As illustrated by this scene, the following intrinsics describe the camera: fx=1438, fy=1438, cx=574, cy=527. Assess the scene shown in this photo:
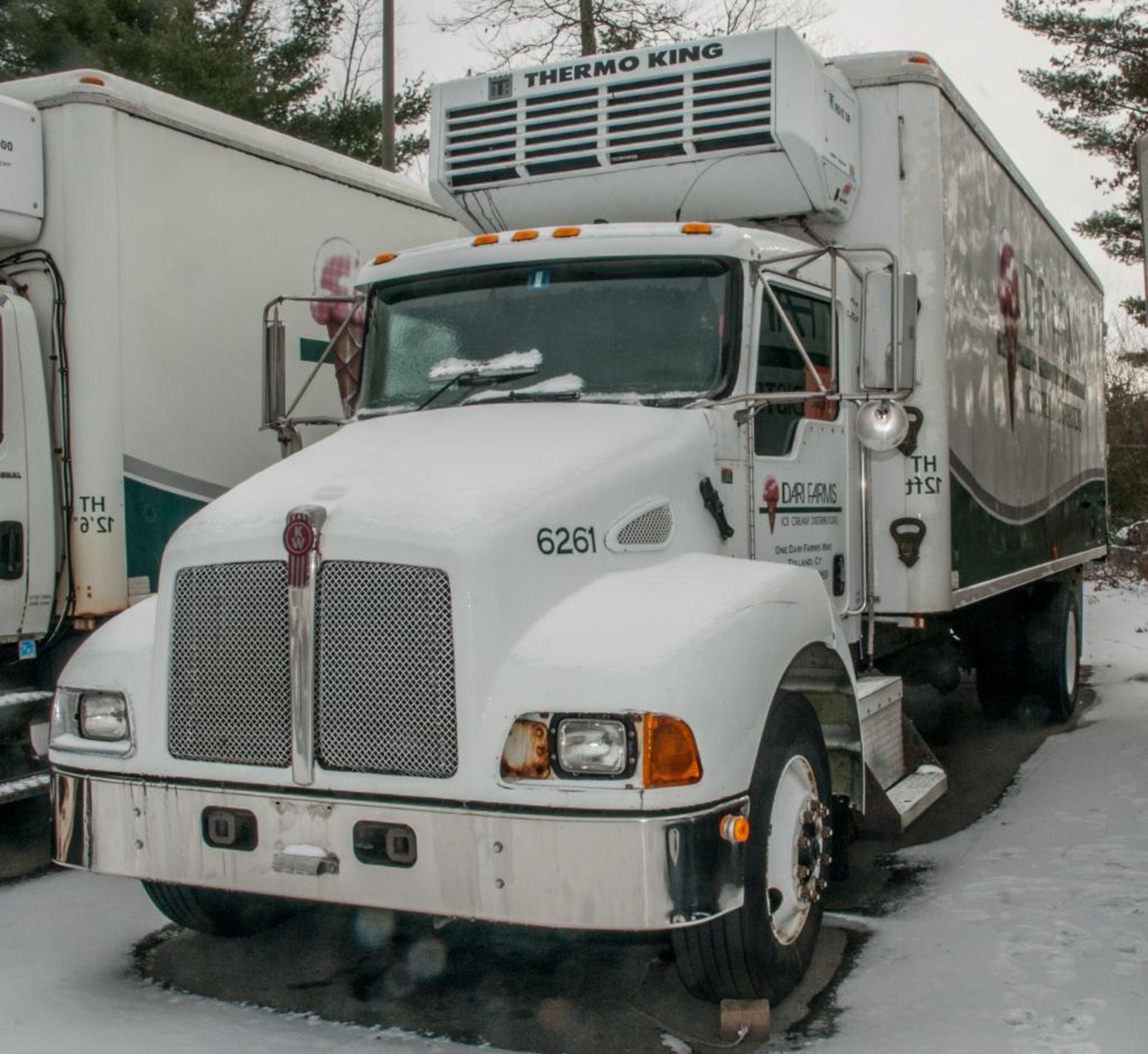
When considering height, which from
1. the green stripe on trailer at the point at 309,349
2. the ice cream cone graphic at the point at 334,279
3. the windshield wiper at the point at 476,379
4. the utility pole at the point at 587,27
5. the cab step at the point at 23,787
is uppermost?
the utility pole at the point at 587,27

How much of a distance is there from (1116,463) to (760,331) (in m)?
27.9

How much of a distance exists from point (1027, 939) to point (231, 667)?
9.61 feet

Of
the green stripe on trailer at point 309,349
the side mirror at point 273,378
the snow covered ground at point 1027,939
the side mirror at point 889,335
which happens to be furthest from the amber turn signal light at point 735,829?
the green stripe on trailer at point 309,349

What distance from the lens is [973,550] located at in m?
7.32

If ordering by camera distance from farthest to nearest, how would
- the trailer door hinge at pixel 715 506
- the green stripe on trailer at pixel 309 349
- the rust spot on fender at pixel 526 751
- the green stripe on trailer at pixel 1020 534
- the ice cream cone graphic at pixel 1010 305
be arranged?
1. the ice cream cone graphic at pixel 1010 305
2. the green stripe on trailer at pixel 309 349
3. the green stripe on trailer at pixel 1020 534
4. the trailer door hinge at pixel 715 506
5. the rust spot on fender at pixel 526 751

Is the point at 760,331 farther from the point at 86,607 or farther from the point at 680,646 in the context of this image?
the point at 86,607

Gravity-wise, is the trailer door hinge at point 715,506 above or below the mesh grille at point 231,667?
above

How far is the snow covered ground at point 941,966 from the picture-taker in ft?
13.9

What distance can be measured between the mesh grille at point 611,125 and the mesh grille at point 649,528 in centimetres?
218

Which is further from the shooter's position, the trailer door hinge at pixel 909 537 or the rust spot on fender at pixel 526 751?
the trailer door hinge at pixel 909 537

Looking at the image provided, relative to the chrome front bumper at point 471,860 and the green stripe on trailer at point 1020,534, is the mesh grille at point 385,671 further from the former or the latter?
the green stripe on trailer at point 1020,534

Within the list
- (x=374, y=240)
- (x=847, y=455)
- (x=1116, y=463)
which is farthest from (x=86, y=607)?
(x=1116, y=463)

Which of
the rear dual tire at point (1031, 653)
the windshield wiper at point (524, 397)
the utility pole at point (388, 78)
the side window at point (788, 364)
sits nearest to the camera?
the windshield wiper at point (524, 397)

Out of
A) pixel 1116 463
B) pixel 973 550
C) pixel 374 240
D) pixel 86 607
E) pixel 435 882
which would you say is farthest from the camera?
pixel 1116 463
